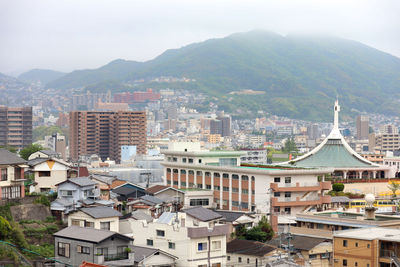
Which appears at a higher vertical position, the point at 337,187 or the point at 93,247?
the point at 93,247

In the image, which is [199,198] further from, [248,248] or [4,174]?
[4,174]

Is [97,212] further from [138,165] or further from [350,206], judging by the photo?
[138,165]

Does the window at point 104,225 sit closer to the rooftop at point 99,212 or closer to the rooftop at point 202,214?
the rooftop at point 99,212

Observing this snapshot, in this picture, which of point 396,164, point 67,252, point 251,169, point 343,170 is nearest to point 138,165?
point 343,170

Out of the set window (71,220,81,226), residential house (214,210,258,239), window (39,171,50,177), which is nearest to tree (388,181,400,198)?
residential house (214,210,258,239)

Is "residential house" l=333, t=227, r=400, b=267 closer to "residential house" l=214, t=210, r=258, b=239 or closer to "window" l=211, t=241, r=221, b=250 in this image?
"window" l=211, t=241, r=221, b=250

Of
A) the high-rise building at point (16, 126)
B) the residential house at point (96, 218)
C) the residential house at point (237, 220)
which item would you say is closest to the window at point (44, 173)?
the residential house at point (96, 218)

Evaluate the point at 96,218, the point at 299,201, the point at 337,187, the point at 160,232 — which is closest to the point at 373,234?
the point at 160,232

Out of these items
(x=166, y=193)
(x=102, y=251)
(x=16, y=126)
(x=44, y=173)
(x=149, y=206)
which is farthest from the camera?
(x=16, y=126)
